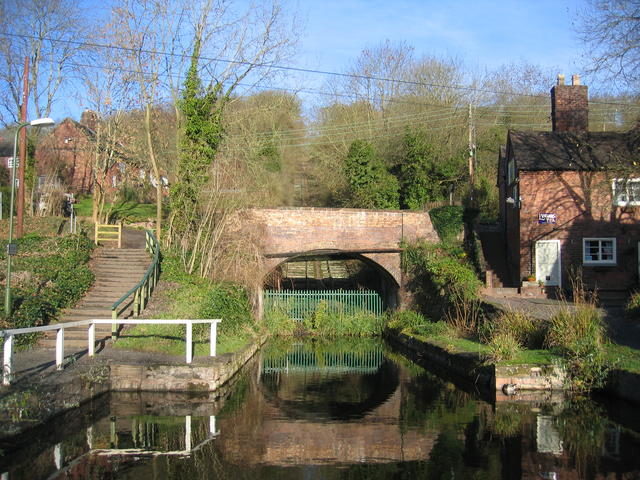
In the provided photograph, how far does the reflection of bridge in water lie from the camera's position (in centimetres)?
1614

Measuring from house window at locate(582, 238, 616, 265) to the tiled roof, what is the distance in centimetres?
261

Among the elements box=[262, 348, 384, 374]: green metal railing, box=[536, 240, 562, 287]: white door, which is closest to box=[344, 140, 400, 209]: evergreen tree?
box=[536, 240, 562, 287]: white door

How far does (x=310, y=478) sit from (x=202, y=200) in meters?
15.3

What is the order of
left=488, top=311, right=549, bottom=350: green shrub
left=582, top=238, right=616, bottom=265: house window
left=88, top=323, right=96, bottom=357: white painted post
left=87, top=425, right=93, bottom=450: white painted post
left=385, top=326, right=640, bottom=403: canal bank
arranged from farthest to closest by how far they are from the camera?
1. left=582, top=238, right=616, bottom=265: house window
2. left=488, top=311, right=549, bottom=350: green shrub
3. left=88, top=323, right=96, bottom=357: white painted post
4. left=385, top=326, right=640, bottom=403: canal bank
5. left=87, top=425, right=93, bottom=450: white painted post

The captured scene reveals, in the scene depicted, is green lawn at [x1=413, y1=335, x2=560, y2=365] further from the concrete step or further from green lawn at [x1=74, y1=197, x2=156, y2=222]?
green lawn at [x1=74, y1=197, x2=156, y2=222]

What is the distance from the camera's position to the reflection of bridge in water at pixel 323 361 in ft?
53.0

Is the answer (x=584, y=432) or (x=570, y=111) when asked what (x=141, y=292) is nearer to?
(x=584, y=432)

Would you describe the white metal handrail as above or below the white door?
below

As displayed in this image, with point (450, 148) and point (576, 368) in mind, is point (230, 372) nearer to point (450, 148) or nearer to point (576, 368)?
point (576, 368)

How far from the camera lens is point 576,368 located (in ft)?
38.3

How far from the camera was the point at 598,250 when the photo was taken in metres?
22.8

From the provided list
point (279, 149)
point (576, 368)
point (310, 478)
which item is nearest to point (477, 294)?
point (576, 368)

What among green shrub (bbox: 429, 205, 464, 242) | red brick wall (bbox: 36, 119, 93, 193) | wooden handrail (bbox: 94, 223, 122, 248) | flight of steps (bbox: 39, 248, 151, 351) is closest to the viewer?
flight of steps (bbox: 39, 248, 151, 351)

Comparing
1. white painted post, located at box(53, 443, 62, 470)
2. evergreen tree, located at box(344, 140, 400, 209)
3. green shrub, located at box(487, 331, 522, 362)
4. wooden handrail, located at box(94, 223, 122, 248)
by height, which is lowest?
white painted post, located at box(53, 443, 62, 470)
